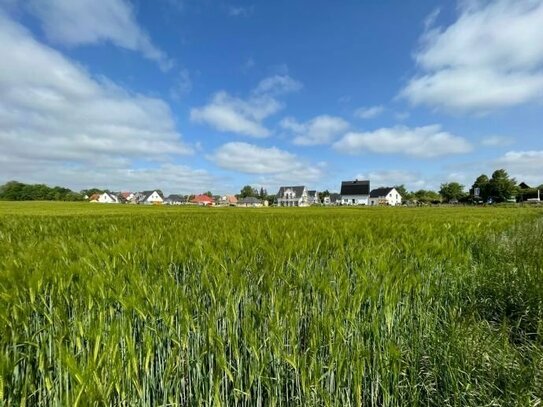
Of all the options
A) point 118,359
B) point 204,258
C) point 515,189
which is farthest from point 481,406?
point 515,189

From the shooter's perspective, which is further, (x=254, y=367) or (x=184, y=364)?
(x=184, y=364)

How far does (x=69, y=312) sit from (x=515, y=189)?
9689 centimetres

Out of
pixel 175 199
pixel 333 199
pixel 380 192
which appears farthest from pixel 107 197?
pixel 380 192

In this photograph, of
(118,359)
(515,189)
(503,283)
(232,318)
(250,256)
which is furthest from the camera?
(515,189)

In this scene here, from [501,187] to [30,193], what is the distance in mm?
146462

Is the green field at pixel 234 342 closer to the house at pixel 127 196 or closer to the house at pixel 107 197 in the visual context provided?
the house at pixel 107 197

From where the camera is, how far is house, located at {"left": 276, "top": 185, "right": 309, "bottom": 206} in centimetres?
12544

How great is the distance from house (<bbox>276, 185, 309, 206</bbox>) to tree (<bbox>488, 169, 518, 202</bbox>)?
63.2m

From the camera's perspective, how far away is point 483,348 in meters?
2.86

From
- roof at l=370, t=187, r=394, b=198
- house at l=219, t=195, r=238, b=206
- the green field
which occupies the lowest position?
the green field

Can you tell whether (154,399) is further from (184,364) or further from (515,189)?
(515,189)

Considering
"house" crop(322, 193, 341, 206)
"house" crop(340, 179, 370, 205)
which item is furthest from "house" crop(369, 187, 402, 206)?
"house" crop(322, 193, 341, 206)

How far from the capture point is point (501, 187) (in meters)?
76.8

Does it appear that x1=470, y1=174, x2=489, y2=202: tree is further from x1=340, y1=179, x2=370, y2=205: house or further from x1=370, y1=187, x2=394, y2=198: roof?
x1=340, y1=179, x2=370, y2=205: house
